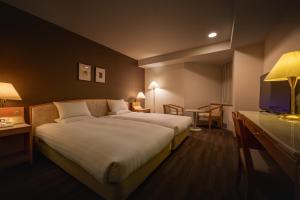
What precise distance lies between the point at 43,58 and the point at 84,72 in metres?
0.87

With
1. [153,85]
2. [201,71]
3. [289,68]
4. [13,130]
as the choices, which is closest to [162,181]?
[289,68]

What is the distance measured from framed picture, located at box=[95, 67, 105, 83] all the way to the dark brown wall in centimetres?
12

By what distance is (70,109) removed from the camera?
263cm

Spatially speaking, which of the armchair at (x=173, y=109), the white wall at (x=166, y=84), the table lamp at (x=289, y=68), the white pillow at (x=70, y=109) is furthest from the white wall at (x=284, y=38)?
the white pillow at (x=70, y=109)

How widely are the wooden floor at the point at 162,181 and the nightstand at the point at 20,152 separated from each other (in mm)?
105

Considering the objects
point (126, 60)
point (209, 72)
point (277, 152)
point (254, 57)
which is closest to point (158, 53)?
point (126, 60)

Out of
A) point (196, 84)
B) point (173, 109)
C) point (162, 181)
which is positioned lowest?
point (162, 181)

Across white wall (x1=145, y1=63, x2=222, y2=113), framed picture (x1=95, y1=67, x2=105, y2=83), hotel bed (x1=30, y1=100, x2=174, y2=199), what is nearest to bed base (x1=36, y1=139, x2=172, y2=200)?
hotel bed (x1=30, y1=100, x2=174, y2=199)

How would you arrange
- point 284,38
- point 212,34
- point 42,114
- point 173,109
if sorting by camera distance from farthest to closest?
point 173,109 < point 212,34 < point 42,114 < point 284,38

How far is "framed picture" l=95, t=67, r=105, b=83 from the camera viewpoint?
12.0ft

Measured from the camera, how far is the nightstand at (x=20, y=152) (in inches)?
70.9

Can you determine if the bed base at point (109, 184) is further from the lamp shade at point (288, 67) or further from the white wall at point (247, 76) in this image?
the white wall at point (247, 76)

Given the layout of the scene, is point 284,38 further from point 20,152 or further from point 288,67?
point 20,152

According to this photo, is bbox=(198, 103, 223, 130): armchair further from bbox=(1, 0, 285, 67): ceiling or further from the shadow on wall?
bbox=(1, 0, 285, 67): ceiling
